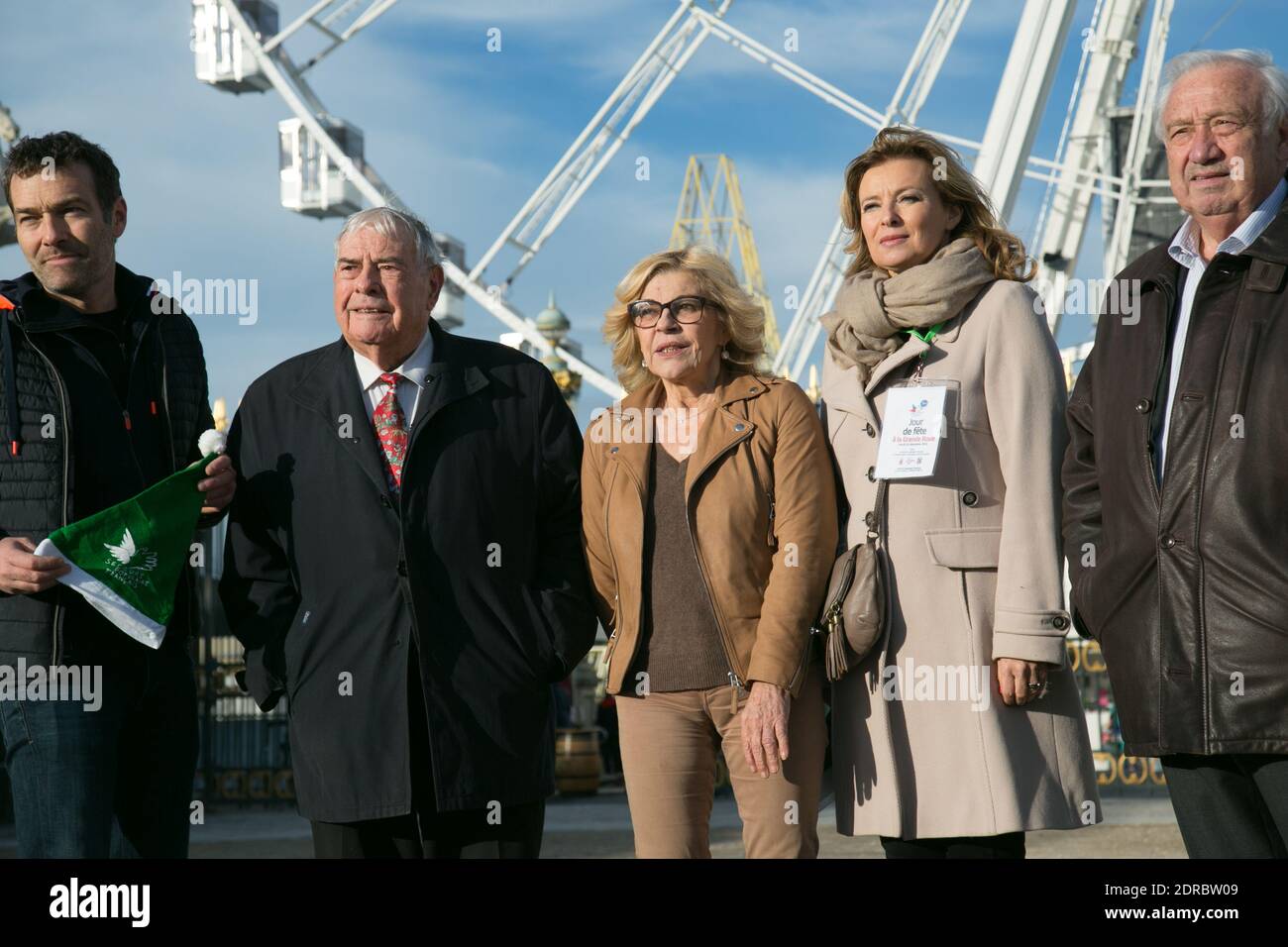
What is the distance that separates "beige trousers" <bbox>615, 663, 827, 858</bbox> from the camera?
11.0 ft

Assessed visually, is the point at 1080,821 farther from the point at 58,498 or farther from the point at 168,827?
the point at 58,498

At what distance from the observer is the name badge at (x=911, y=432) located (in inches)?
133

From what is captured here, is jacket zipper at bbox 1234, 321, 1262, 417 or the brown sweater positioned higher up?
jacket zipper at bbox 1234, 321, 1262, 417

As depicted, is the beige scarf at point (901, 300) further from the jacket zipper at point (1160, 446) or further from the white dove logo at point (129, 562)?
the white dove logo at point (129, 562)

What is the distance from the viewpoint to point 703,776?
3.43 meters

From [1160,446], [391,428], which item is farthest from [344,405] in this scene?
[1160,446]

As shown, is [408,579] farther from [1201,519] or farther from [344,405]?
[1201,519]

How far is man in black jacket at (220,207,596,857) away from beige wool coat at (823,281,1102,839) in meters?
0.66

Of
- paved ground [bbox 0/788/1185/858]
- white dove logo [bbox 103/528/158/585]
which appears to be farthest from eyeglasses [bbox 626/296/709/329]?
paved ground [bbox 0/788/1185/858]

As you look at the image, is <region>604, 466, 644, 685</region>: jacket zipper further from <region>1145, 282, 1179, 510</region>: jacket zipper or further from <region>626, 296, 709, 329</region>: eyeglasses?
<region>1145, 282, 1179, 510</region>: jacket zipper

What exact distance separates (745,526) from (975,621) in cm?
51
